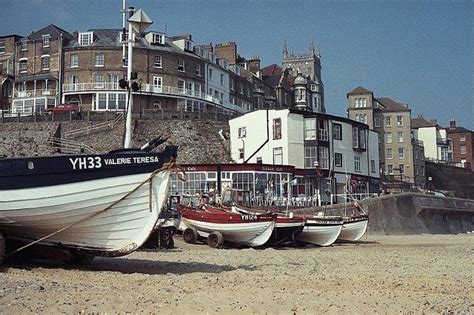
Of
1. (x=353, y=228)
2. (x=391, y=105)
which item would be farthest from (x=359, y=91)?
(x=353, y=228)

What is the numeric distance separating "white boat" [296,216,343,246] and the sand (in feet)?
23.4

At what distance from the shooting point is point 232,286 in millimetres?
11359

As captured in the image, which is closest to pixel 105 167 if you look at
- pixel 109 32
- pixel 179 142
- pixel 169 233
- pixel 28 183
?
pixel 28 183

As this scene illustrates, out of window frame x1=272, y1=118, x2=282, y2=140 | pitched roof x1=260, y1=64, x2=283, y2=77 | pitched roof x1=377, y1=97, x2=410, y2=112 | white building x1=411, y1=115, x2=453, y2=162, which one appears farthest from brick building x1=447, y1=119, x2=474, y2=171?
window frame x1=272, y1=118, x2=282, y2=140

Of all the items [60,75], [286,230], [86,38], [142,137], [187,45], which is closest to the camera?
[286,230]

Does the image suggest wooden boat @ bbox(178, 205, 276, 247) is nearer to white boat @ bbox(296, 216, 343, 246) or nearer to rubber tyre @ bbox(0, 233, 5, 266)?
white boat @ bbox(296, 216, 343, 246)

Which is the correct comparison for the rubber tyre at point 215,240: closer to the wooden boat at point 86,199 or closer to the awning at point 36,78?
the wooden boat at point 86,199

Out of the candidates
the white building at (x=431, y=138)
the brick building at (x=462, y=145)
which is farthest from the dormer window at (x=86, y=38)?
the brick building at (x=462, y=145)

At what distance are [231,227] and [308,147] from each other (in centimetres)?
2254

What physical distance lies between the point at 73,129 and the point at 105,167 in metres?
39.1

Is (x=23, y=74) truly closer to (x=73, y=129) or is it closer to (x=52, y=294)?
(x=73, y=129)

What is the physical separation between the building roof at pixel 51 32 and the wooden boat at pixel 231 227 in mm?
45700

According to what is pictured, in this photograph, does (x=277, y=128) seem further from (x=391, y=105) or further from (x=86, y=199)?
(x=391, y=105)

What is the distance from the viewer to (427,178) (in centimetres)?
7838
